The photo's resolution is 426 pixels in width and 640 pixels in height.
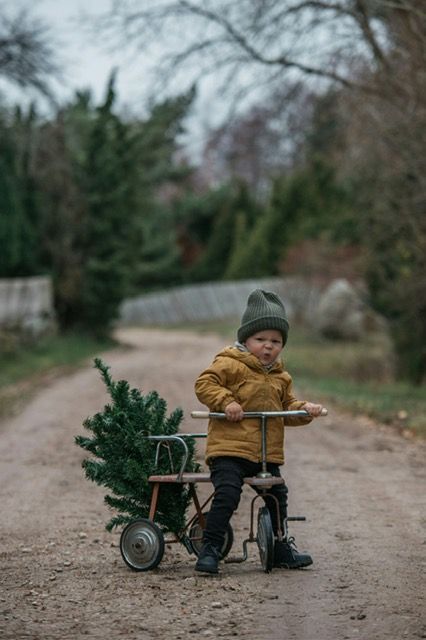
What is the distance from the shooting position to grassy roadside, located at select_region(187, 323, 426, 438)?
15.7 m

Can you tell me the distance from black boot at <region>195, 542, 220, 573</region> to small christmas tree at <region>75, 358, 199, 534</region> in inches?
18.2

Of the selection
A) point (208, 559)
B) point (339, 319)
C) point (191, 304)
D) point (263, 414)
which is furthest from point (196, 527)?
point (191, 304)

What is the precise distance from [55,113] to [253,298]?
1934 cm

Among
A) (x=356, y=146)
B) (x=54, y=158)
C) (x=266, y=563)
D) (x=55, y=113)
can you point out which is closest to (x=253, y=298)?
(x=266, y=563)

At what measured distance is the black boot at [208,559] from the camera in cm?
650

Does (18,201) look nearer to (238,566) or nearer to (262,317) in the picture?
(262,317)

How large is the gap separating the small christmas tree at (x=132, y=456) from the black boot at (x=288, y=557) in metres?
0.63

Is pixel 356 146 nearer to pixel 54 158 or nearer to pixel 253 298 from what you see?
pixel 54 158

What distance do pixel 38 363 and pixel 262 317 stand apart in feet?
52.9

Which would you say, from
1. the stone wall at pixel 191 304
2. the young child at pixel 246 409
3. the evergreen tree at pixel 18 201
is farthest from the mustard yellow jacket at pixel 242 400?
the stone wall at pixel 191 304

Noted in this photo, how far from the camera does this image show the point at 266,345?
6793 mm

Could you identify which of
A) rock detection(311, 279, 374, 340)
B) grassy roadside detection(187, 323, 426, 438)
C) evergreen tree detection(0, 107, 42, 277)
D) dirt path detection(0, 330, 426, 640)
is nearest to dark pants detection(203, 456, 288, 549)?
dirt path detection(0, 330, 426, 640)

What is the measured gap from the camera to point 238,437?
21.9ft

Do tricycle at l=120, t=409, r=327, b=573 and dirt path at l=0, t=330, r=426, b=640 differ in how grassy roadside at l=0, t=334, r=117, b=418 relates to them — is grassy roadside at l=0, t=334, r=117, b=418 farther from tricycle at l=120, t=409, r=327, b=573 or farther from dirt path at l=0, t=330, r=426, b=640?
tricycle at l=120, t=409, r=327, b=573
